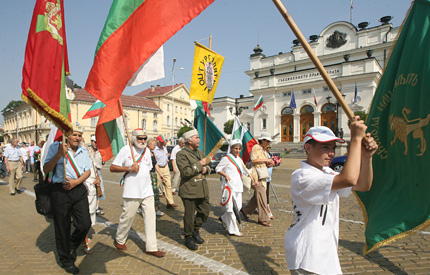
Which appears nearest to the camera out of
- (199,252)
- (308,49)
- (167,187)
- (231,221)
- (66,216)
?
(308,49)

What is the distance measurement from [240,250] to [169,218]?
105 inches

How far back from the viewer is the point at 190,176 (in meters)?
4.78

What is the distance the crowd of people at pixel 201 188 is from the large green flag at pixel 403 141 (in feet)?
1.19

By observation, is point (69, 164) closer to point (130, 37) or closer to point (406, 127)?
point (130, 37)

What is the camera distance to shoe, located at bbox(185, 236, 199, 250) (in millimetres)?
4637

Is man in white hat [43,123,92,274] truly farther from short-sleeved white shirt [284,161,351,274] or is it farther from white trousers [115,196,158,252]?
short-sleeved white shirt [284,161,351,274]

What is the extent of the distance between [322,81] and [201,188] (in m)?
37.1

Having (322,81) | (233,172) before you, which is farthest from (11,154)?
(322,81)

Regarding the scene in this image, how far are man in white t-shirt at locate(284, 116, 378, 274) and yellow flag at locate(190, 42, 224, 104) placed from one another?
3.67 meters

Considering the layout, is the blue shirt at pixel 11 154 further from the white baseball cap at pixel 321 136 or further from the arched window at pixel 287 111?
the arched window at pixel 287 111

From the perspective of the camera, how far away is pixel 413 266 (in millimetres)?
3924

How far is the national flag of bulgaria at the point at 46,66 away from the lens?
325cm

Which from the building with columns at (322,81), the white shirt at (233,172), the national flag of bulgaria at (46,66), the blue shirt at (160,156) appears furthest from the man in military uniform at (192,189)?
the building with columns at (322,81)

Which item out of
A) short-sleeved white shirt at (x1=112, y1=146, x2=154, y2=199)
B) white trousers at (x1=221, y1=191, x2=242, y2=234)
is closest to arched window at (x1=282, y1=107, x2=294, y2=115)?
white trousers at (x1=221, y1=191, x2=242, y2=234)
